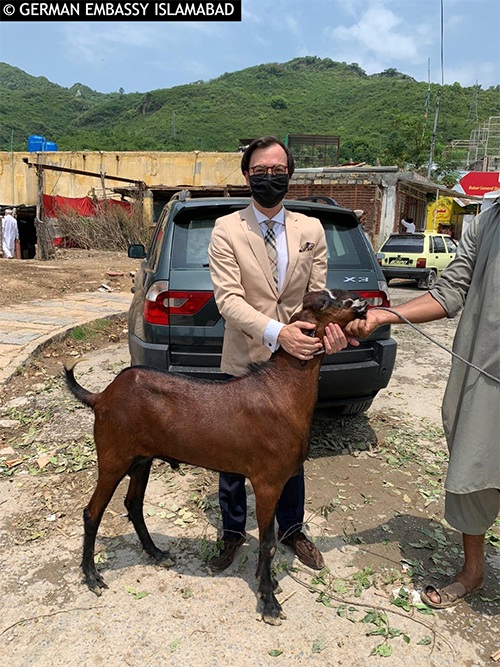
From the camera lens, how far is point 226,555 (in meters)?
2.75

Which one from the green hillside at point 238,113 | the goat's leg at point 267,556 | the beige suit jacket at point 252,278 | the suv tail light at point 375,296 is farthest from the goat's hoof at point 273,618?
the green hillside at point 238,113

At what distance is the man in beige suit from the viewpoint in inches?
93.4

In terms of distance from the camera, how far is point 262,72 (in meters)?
94.1

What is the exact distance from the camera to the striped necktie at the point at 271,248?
251 cm

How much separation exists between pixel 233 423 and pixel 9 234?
746 inches

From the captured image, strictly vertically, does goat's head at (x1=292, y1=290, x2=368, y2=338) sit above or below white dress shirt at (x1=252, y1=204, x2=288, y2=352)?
below

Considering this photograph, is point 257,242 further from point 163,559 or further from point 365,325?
point 163,559

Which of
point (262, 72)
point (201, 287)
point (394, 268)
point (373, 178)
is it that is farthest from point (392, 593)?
point (262, 72)

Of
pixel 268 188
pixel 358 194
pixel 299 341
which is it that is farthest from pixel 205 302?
pixel 358 194

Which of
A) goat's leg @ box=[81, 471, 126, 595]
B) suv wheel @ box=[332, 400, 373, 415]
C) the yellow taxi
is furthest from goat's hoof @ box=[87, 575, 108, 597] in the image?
the yellow taxi

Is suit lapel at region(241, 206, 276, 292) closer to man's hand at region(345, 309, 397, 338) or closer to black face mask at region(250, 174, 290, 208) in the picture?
black face mask at region(250, 174, 290, 208)

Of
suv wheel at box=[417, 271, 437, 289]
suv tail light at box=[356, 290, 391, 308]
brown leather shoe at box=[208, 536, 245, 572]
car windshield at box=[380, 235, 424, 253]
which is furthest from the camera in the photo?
car windshield at box=[380, 235, 424, 253]

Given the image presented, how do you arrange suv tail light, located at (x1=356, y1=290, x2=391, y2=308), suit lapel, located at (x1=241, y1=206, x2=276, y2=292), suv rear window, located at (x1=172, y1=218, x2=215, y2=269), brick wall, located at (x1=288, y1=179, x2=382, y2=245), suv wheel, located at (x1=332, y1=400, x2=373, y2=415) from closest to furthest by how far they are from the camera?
suit lapel, located at (x1=241, y1=206, x2=276, y2=292) < suv rear window, located at (x1=172, y1=218, x2=215, y2=269) < suv tail light, located at (x1=356, y1=290, x2=391, y2=308) < suv wheel, located at (x1=332, y1=400, x2=373, y2=415) < brick wall, located at (x1=288, y1=179, x2=382, y2=245)

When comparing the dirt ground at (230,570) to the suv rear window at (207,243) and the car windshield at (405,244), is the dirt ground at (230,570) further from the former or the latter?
the car windshield at (405,244)
